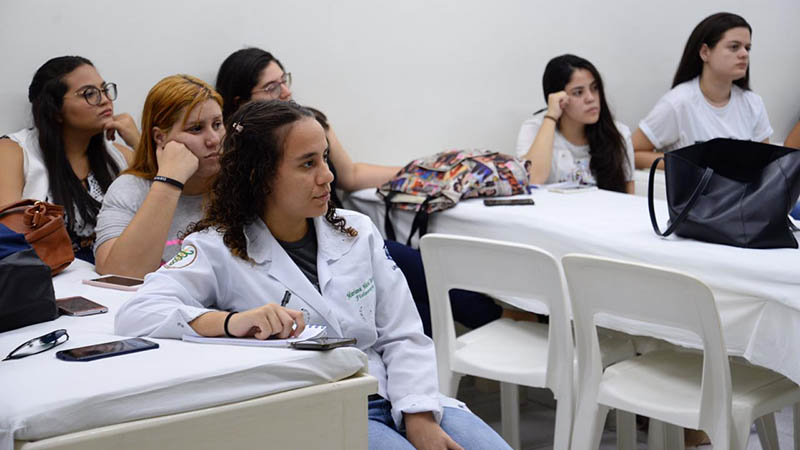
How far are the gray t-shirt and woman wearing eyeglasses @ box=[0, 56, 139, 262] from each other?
37cm

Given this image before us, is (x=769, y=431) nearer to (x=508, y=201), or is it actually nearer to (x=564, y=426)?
(x=564, y=426)

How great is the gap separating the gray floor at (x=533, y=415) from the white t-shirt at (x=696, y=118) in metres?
1.75

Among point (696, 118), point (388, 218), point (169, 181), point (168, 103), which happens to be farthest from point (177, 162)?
point (696, 118)

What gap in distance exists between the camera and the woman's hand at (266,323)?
1.53 metres

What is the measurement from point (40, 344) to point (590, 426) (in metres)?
1.45

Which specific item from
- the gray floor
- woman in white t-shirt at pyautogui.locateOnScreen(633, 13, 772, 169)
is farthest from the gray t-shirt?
woman in white t-shirt at pyautogui.locateOnScreen(633, 13, 772, 169)

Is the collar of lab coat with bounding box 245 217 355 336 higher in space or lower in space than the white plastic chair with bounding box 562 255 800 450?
higher

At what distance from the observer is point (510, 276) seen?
8.02 feet

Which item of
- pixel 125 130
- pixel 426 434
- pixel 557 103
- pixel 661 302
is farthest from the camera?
pixel 557 103

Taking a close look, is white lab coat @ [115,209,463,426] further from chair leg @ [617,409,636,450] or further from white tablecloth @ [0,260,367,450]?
chair leg @ [617,409,636,450]

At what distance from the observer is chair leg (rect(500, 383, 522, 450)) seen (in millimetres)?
2709

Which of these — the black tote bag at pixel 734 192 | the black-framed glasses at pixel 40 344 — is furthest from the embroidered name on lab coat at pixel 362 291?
the black tote bag at pixel 734 192

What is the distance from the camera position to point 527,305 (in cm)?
285

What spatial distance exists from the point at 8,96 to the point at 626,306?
7.86 feet
